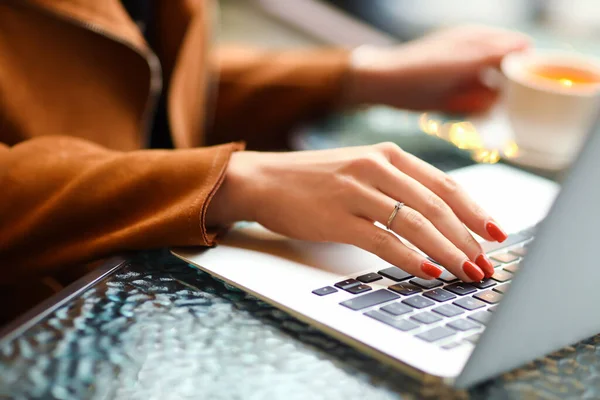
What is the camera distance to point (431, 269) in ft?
1.54

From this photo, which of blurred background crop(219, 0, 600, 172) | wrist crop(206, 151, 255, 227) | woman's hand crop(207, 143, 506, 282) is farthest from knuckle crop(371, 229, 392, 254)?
blurred background crop(219, 0, 600, 172)

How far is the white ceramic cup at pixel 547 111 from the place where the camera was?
74 centimetres

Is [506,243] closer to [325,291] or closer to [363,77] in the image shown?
[325,291]

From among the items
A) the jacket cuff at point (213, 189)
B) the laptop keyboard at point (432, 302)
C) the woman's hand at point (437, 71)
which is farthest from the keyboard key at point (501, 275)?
the woman's hand at point (437, 71)

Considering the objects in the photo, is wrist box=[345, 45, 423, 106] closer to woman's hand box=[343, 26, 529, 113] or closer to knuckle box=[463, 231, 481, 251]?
woman's hand box=[343, 26, 529, 113]

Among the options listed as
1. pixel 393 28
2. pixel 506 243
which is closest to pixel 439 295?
Answer: pixel 506 243

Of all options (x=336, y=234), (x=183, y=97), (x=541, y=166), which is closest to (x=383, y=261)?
(x=336, y=234)

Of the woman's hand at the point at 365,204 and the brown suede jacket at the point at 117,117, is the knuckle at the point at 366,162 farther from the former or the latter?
the brown suede jacket at the point at 117,117

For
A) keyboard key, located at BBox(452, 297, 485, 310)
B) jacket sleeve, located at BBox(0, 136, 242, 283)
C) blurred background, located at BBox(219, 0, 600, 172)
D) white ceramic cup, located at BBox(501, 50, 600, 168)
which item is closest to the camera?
keyboard key, located at BBox(452, 297, 485, 310)

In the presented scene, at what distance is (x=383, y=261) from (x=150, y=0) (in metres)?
0.56

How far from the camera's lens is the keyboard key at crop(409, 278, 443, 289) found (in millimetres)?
468

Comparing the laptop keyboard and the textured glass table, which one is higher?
the laptop keyboard

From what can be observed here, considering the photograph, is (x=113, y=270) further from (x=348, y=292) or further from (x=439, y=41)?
(x=439, y=41)

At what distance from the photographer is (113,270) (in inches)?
19.7
